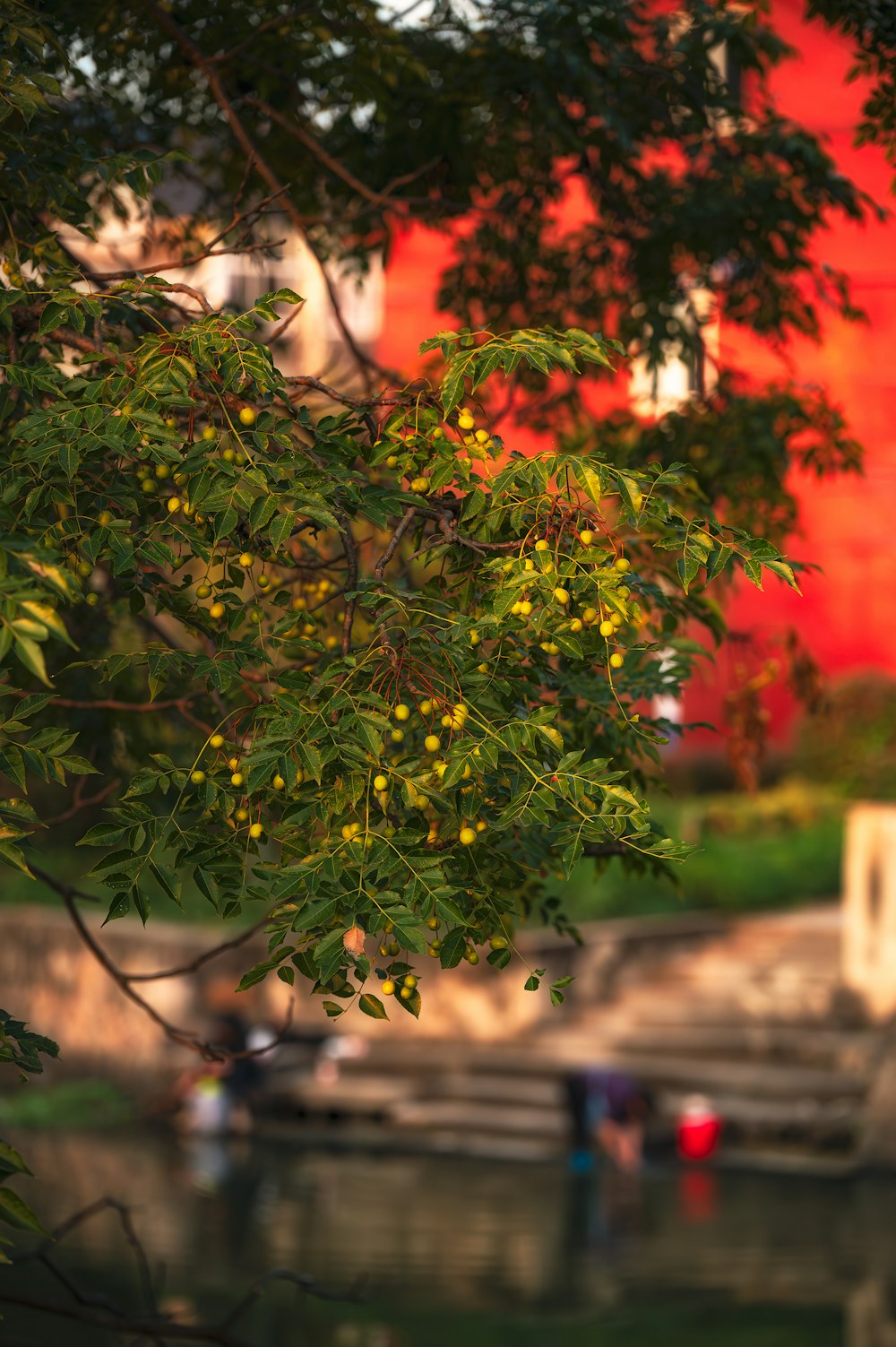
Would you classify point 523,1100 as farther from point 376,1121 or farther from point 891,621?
point 891,621

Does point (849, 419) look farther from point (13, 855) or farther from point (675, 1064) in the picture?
point (13, 855)

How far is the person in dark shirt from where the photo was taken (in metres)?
12.5

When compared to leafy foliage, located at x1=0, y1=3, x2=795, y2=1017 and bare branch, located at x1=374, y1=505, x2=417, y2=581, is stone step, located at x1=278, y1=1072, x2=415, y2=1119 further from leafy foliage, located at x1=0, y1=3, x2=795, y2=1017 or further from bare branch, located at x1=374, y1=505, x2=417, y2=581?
bare branch, located at x1=374, y1=505, x2=417, y2=581

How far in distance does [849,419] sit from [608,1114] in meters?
10.5

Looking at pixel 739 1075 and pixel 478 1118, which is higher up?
pixel 739 1075

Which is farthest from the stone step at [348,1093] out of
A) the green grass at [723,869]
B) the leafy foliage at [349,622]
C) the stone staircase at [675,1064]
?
the leafy foliage at [349,622]

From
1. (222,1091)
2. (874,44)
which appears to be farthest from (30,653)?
(222,1091)

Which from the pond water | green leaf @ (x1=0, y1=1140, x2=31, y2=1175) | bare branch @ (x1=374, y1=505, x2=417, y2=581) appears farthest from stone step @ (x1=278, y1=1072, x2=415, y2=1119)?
green leaf @ (x1=0, y1=1140, x2=31, y2=1175)

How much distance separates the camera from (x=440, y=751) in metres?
3.90

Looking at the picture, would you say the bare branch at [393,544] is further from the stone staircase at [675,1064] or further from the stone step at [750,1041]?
the stone step at [750,1041]

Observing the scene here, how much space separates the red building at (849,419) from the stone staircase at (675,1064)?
6023 mm

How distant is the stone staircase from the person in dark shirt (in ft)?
0.83

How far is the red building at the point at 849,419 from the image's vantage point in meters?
20.5

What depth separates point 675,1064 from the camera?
538 inches
